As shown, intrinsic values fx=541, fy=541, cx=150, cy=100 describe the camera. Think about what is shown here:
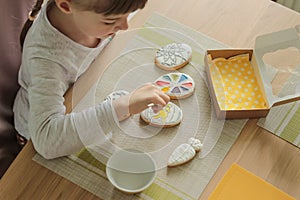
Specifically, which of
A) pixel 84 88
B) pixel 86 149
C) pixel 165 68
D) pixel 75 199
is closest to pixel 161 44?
pixel 165 68

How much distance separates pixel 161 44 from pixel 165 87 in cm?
13

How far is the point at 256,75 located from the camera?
120 centimetres

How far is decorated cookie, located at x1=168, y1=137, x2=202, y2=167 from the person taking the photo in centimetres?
107

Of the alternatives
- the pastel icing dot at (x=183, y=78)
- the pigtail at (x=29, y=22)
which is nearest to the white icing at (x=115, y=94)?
the pastel icing dot at (x=183, y=78)

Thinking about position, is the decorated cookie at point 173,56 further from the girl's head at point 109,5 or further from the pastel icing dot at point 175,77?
the girl's head at point 109,5

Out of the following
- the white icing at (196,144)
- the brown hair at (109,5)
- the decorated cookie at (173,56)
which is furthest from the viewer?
the decorated cookie at (173,56)

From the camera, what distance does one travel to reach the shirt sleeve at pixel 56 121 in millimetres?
1080

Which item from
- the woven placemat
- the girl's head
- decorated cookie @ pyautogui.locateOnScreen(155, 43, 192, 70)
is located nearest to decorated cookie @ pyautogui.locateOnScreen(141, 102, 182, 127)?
the woven placemat

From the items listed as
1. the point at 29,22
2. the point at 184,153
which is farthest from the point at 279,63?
the point at 29,22

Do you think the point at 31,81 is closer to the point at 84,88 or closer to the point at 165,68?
the point at 84,88

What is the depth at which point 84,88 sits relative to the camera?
1.18m

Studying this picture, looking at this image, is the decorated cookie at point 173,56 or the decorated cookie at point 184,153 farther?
the decorated cookie at point 173,56

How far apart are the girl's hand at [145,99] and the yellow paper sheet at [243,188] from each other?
0.20 metres

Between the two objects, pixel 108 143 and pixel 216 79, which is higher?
pixel 216 79
